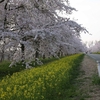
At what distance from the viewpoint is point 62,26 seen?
42.7ft

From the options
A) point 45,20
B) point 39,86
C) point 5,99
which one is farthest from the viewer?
point 45,20

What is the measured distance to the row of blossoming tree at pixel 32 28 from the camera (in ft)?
40.1

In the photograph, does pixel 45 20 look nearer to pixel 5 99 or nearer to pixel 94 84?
pixel 94 84

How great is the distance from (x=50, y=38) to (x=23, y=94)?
7.07 meters

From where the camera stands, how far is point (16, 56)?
1350cm

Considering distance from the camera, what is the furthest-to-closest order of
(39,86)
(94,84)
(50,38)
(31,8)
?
(31,8)
(50,38)
(94,84)
(39,86)

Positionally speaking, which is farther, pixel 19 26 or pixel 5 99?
pixel 19 26

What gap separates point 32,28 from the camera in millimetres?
13594

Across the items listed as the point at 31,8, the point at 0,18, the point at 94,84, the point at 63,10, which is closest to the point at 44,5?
the point at 31,8

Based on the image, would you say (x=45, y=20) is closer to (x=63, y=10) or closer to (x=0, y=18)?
(x=63, y=10)

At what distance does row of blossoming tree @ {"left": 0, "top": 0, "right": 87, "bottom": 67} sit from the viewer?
12.2 m

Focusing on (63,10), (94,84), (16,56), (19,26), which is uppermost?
(63,10)

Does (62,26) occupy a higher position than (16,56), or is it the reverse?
(62,26)

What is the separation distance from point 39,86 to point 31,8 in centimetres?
867
